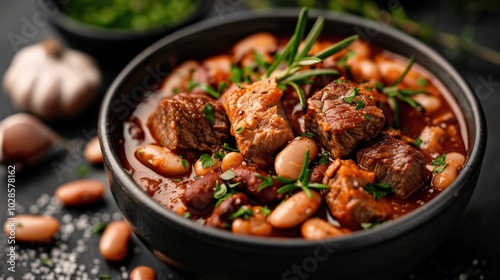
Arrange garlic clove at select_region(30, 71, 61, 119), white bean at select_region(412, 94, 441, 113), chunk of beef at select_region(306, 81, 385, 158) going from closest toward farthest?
chunk of beef at select_region(306, 81, 385, 158), white bean at select_region(412, 94, 441, 113), garlic clove at select_region(30, 71, 61, 119)

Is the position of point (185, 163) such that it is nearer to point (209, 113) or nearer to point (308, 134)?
point (209, 113)

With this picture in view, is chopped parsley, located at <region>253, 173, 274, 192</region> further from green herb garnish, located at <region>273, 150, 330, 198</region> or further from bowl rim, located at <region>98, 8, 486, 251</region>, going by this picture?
bowl rim, located at <region>98, 8, 486, 251</region>

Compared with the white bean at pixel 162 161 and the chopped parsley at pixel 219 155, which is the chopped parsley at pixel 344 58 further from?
the white bean at pixel 162 161

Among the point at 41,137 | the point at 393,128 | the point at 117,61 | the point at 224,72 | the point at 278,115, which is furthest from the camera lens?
the point at 117,61

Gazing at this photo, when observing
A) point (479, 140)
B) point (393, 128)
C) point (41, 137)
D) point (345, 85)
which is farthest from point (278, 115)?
point (41, 137)

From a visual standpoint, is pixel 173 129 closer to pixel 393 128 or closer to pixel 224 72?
pixel 224 72

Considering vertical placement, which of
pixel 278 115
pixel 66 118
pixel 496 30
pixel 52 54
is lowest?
pixel 66 118

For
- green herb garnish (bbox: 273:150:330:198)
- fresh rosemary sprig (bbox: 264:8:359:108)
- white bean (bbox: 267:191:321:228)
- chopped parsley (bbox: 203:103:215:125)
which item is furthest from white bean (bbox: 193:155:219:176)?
fresh rosemary sprig (bbox: 264:8:359:108)
